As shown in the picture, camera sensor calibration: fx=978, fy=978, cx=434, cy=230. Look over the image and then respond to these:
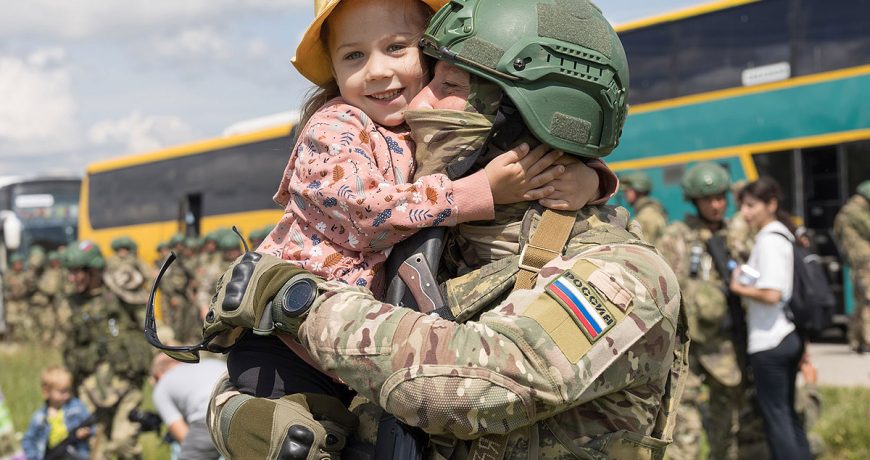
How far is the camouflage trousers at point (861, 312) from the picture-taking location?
31.4 ft

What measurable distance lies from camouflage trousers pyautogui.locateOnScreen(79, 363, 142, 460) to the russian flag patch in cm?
661

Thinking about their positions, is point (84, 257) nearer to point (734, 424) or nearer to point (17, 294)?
point (734, 424)

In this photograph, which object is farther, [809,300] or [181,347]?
[809,300]

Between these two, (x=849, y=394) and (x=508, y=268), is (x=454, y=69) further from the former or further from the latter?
(x=849, y=394)

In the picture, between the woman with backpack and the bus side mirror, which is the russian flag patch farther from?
the bus side mirror

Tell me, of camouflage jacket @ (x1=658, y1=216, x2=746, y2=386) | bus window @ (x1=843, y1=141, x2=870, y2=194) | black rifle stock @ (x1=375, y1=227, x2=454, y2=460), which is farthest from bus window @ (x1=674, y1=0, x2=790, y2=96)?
black rifle stock @ (x1=375, y1=227, x2=454, y2=460)

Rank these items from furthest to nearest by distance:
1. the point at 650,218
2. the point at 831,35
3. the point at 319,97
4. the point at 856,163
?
1. the point at 856,163
2. the point at 831,35
3. the point at 650,218
4. the point at 319,97

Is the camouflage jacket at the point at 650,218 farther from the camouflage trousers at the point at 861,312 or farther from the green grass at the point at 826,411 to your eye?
the camouflage trousers at the point at 861,312

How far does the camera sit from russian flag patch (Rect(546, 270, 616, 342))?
178 cm

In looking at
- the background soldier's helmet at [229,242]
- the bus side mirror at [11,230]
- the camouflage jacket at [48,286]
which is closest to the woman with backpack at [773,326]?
the background soldier's helmet at [229,242]

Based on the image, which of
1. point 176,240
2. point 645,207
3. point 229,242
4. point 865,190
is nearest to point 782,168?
point 865,190

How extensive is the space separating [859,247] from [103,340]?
23.2 ft

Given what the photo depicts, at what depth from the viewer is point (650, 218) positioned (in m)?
7.96

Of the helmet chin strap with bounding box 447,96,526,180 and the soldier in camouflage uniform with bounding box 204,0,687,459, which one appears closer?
the soldier in camouflage uniform with bounding box 204,0,687,459
